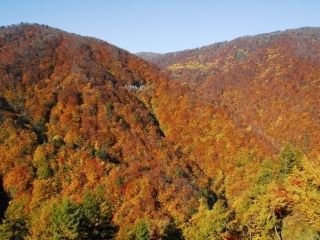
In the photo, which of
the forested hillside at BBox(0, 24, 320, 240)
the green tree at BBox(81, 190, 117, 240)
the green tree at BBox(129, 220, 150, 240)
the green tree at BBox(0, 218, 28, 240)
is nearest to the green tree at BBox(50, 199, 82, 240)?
the forested hillside at BBox(0, 24, 320, 240)

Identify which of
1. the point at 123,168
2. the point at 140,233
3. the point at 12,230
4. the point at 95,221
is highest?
the point at 12,230

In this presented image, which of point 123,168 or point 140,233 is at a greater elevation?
point 140,233

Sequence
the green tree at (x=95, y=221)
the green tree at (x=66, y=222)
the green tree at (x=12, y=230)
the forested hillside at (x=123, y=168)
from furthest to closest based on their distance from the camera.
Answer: the forested hillside at (x=123, y=168), the green tree at (x=95, y=221), the green tree at (x=12, y=230), the green tree at (x=66, y=222)

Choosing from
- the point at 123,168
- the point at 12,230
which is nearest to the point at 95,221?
the point at 12,230

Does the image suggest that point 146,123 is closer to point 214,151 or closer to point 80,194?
point 214,151

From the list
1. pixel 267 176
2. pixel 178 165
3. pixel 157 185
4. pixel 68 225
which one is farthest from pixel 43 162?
pixel 68 225

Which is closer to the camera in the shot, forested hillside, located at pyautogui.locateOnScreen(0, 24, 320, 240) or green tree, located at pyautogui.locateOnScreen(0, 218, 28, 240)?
green tree, located at pyautogui.locateOnScreen(0, 218, 28, 240)

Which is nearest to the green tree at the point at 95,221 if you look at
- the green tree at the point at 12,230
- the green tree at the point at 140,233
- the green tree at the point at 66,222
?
the green tree at the point at 66,222

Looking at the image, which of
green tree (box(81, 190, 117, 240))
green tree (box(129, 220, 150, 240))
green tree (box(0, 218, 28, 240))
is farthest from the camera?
green tree (box(81, 190, 117, 240))

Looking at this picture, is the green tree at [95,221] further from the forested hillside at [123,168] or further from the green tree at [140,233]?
the green tree at [140,233]

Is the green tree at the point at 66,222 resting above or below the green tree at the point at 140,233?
above

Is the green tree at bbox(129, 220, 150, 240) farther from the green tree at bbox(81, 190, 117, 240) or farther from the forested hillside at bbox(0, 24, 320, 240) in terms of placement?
the green tree at bbox(81, 190, 117, 240)

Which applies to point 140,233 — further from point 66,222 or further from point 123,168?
point 123,168
